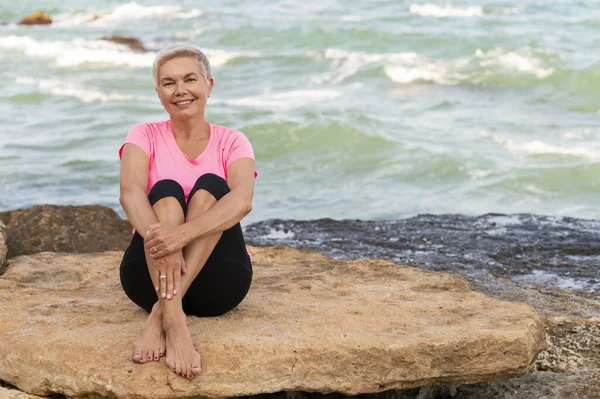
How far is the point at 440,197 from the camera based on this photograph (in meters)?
10.1

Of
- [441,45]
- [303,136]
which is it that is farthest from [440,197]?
[441,45]

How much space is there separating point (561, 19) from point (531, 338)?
2061 centimetres

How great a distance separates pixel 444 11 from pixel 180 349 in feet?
77.5

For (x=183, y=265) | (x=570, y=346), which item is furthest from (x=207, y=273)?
(x=570, y=346)

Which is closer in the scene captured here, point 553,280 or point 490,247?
point 553,280

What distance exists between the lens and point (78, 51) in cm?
2188

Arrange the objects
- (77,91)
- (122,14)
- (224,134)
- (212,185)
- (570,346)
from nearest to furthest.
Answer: (212,185) → (224,134) → (570,346) → (77,91) → (122,14)

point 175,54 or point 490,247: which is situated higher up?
point 175,54

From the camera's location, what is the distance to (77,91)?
16688mm

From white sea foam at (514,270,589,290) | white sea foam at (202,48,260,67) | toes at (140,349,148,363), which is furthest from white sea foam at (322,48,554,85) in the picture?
toes at (140,349,148,363)

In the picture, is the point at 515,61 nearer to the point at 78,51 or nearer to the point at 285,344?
the point at 78,51

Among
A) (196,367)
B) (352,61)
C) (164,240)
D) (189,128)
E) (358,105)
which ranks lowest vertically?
(358,105)

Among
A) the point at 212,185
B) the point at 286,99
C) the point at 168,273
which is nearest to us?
the point at 168,273

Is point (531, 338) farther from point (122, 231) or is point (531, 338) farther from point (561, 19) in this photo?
point (561, 19)
